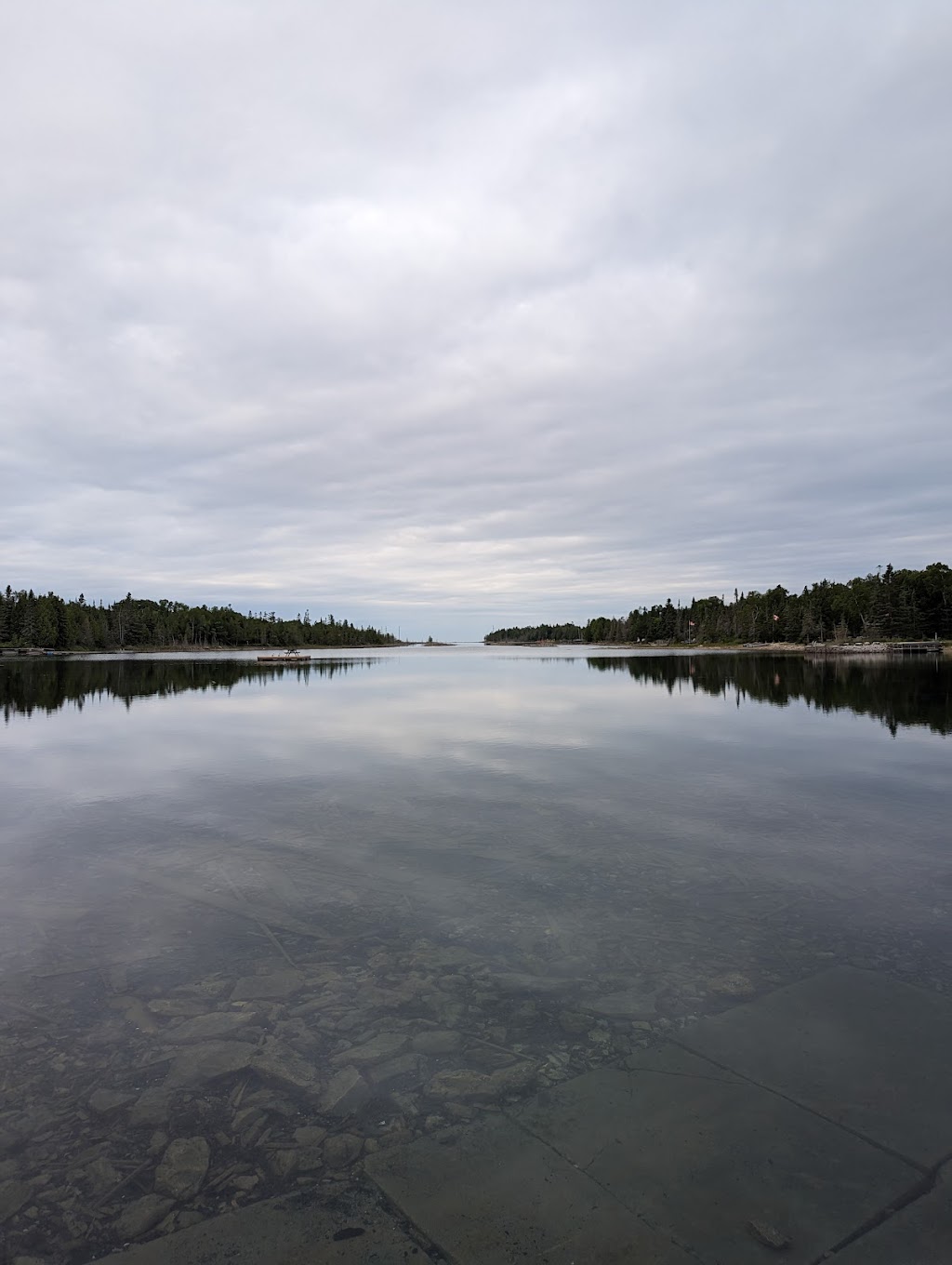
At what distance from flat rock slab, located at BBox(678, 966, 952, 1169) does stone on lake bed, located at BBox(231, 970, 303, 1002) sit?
13.5 feet

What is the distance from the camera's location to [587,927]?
9.24 meters

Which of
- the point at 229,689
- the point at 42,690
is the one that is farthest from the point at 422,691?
the point at 42,690

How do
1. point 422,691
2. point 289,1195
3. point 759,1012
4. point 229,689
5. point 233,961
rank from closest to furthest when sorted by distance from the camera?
point 289,1195 < point 759,1012 < point 233,961 < point 422,691 < point 229,689

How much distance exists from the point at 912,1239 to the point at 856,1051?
209 centimetres

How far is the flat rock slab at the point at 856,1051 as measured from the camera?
547 centimetres

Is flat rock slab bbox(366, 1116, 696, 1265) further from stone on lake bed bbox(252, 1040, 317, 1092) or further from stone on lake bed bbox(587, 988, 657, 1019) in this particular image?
stone on lake bed bbox(587, 988, 657, 1019)

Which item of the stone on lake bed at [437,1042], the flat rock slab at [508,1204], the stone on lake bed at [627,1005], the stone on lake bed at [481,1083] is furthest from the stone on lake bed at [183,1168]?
the stone on lake bed at [627,1005]

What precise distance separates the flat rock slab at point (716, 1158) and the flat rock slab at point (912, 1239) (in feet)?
0.36

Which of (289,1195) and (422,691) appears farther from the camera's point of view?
(422,691)

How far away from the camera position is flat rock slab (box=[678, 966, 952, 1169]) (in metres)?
5.47

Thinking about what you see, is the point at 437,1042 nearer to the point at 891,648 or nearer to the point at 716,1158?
the point at 716,1158

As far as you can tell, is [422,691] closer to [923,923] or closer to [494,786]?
[494,786]

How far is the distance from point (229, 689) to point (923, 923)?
51.7 metres

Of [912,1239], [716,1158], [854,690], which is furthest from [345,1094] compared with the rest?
[854,690]
